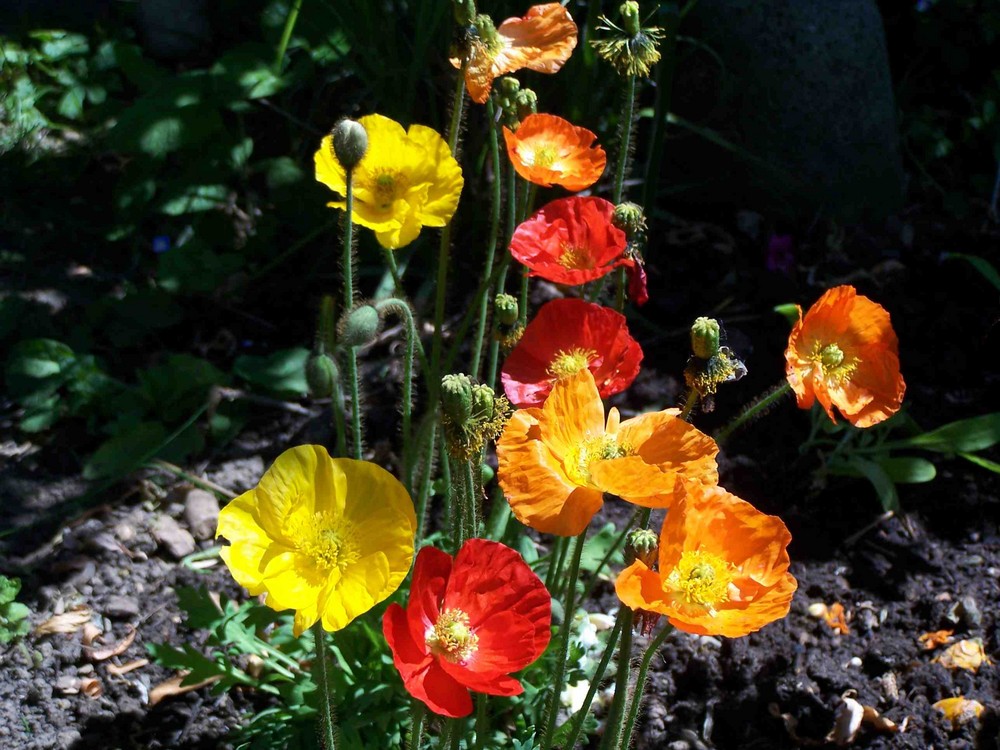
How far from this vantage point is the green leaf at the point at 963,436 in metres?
Answer: 2.63

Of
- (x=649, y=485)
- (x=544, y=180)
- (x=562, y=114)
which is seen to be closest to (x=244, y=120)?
(x=562, y=114)

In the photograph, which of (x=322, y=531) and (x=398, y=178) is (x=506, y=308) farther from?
(x=322, y=531)

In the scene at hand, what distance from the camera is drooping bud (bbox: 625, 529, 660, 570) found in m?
1.37

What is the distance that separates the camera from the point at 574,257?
6.10ft

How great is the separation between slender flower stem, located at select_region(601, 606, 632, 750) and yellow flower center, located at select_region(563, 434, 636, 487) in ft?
0.65

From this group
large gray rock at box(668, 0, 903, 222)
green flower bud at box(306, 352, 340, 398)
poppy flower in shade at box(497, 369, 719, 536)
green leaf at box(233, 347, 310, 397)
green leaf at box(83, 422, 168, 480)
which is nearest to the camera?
poppy flower in shade at box(497, 369, 719, 536)

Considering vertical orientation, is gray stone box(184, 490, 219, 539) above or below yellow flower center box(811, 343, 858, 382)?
below

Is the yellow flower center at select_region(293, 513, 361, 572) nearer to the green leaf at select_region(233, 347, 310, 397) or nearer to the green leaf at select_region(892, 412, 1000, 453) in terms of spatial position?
the green leaf at select_region(233, 347, 310, 397)

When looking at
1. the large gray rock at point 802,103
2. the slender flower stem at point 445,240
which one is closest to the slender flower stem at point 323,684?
the slender flower stem at point 445,240

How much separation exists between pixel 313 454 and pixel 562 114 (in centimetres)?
186

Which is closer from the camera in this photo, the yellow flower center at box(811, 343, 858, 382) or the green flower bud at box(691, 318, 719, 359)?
the green flower bud at box(691, 318, 719, 359)

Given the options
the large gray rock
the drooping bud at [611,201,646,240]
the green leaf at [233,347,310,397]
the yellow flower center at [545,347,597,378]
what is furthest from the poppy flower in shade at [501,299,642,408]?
the large gray rock

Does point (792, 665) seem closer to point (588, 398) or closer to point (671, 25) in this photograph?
point (588, 398)

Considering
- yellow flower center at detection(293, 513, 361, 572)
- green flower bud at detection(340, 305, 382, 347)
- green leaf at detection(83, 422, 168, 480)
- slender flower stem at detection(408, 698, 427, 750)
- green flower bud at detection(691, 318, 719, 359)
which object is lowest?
green leaf at detection(83, 422, 168, 480)
